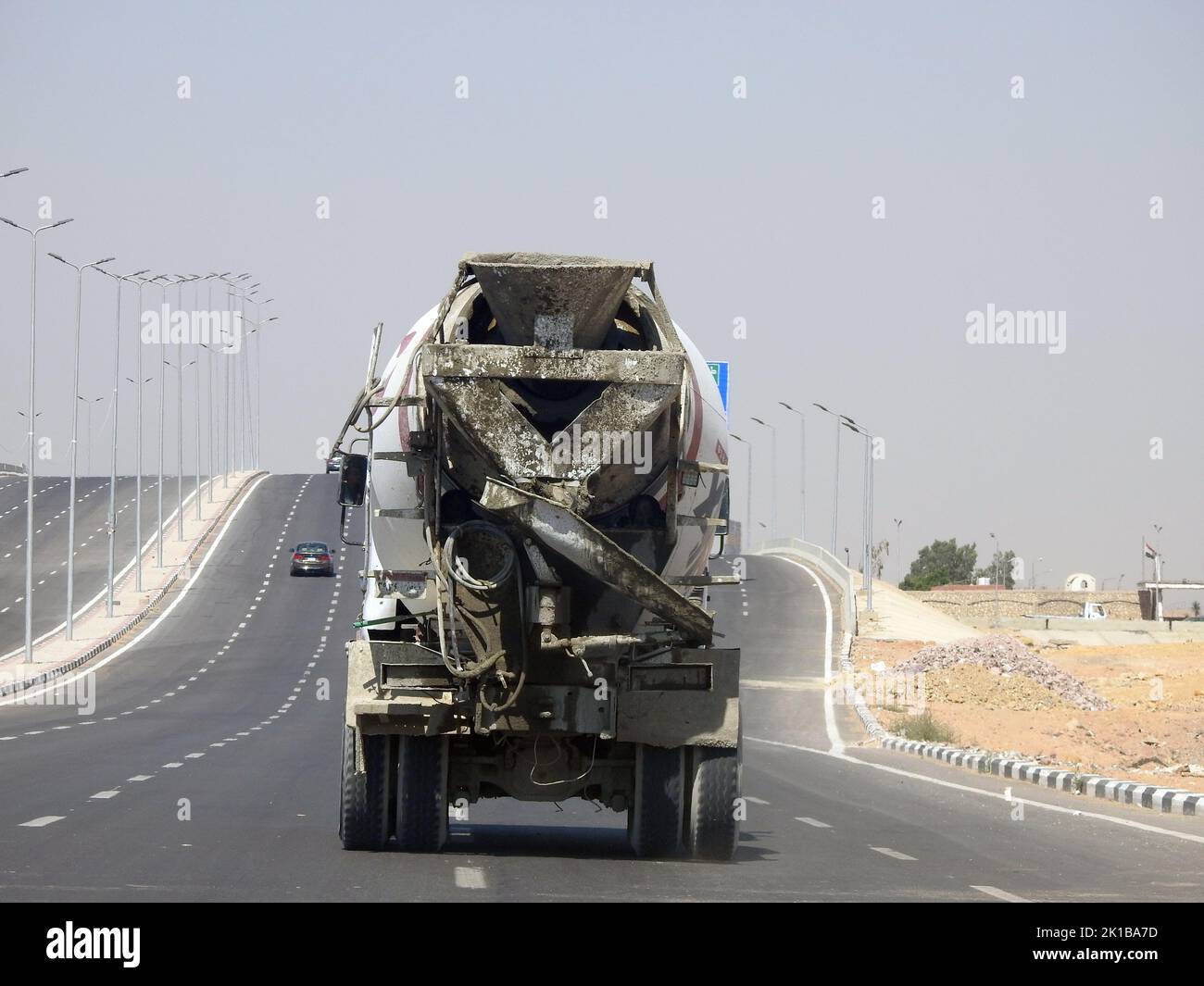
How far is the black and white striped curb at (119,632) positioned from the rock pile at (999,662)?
22.9 metres

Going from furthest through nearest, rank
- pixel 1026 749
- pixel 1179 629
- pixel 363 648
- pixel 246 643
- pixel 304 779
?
pixel 1179 629, pixel 246 643, pixel 1026 749, pixel 304 779, pixel 363 648

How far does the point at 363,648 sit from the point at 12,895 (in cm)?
328

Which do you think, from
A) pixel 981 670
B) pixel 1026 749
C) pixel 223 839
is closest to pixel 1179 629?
pixel 981 670

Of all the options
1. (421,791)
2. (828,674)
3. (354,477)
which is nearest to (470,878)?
(421,791)

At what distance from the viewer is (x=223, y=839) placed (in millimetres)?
14133

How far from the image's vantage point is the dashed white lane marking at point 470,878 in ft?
37.7

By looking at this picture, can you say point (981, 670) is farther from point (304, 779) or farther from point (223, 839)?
point (223, 839)

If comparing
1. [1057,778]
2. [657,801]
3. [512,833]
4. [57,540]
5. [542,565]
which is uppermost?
[542,565]

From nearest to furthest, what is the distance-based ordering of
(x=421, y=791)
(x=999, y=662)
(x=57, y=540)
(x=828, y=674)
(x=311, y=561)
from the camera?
(x=421, y=791) → (x=999, y=662) → (x=828, y=674) → (x=311, y=561) → (x=57, y=540)

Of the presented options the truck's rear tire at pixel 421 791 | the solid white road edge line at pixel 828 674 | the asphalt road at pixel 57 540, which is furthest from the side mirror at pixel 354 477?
the asphalt road at pixel 57 540

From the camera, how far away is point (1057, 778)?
24.8 metres

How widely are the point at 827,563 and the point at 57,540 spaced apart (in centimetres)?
3591

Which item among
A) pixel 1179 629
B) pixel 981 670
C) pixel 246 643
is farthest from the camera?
pixel 1179 629

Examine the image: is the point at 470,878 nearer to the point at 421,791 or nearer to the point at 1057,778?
the point at 421,791
